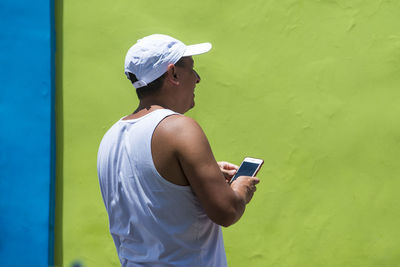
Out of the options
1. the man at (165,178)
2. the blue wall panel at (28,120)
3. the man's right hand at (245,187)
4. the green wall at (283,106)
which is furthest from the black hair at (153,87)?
the blue wall panel at (28,120)

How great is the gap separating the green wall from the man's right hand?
130cm

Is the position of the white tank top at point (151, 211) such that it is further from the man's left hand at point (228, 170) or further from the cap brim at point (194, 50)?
the man's left hand at point (228, 170)

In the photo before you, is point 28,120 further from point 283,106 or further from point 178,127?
point 178,127

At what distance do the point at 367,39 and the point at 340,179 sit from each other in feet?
2.52

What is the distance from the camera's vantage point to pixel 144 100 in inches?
69.4

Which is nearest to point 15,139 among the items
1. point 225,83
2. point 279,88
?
point 225,83

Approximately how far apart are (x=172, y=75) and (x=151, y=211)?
444 millimetres

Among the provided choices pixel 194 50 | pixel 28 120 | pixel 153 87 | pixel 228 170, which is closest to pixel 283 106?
pixel 228 170

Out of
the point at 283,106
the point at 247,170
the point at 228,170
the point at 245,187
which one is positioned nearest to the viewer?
the point at 245,187

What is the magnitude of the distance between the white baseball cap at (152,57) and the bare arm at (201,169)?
22 cm

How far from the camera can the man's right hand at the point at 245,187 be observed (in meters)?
1.68

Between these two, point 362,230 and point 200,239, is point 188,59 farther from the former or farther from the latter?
point 362,230

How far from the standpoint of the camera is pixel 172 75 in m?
1.76

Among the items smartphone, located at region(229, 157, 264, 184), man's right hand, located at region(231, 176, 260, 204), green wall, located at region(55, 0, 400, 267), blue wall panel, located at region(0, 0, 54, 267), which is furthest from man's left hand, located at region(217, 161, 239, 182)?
blue wall panel, located at region(0, 0, 54, 267)
